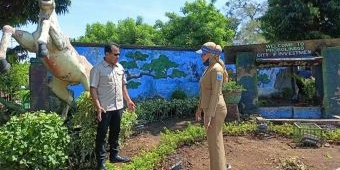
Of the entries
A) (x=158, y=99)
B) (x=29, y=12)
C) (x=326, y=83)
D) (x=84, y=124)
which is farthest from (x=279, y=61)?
(x=84, y=124)

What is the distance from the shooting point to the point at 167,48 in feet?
40.4

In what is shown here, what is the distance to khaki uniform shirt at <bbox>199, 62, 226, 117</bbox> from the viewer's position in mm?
4914

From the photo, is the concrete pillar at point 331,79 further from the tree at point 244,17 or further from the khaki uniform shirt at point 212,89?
the tree at point 244,17

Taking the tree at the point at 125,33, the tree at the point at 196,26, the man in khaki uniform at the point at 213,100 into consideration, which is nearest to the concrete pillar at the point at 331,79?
the man in khaki uniform at the point at 213,100

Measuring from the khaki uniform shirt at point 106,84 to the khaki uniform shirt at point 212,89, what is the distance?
1107 millimetres

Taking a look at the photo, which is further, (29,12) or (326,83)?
(326,83)

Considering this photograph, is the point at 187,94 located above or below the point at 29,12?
below

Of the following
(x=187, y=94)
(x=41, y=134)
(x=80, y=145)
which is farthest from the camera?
(x=187, y=94)

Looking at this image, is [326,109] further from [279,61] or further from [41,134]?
[41,134]

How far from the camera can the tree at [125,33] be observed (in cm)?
2630

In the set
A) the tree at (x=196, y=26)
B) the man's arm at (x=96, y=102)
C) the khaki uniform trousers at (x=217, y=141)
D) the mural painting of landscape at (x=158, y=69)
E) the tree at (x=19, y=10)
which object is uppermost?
the tree at (x=196, y=26)

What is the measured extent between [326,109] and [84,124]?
8428 millimetres

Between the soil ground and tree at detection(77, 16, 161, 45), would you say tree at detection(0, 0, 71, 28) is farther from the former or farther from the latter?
tree at detection(77, 16, 161, 45)

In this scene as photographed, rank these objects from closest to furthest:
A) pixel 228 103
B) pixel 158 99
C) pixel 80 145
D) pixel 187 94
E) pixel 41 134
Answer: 1. pixel 41 134
2. pixel 80 145
3. pixel 228 103
4. pixel 158 99
5. pixel 187 94
